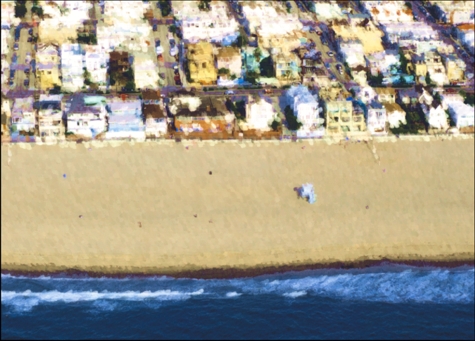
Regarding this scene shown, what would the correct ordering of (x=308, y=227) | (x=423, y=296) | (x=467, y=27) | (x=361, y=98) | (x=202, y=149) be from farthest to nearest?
(x=467, y=27) < (x=361, y=98) < (x=202, y=149) < (x=308, y=227) < (x=423, y=296)

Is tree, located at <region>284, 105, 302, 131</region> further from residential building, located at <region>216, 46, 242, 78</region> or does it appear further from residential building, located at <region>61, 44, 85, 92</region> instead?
residential building, located at <region>61, 44, 85, 92</region>

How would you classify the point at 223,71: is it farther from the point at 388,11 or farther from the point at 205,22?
the point at 388,11

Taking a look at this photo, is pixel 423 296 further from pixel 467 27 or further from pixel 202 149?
pixel 467 27

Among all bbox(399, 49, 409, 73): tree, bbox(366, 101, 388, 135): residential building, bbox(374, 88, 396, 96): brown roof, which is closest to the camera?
bbox(366, 101, 388, 135): residential building

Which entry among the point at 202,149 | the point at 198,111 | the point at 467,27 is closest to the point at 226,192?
the point at 202,149

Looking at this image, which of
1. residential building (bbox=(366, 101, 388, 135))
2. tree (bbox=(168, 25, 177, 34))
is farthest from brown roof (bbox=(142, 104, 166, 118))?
residential building (bbox=(366, 101, 388, 135))
